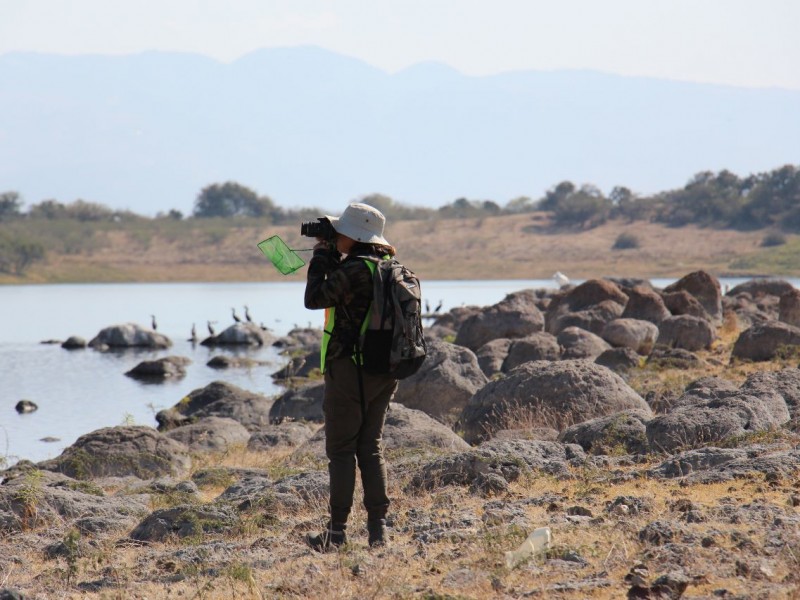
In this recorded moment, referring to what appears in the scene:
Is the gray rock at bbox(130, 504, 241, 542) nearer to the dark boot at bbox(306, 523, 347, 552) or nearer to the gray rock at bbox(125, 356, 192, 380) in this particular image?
the dark boot at bbox(306, 523, 347, 552)

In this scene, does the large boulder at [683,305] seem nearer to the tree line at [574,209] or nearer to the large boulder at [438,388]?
the large boulder at [438,388]

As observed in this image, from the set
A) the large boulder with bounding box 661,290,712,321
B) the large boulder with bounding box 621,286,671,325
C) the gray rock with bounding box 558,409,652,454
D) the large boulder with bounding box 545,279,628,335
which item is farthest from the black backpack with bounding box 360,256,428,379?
the large boulder with bounding box 661,290,712,321

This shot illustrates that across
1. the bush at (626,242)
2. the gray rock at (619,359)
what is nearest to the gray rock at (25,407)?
the gray rock at (619,359)

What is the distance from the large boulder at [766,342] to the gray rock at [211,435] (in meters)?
7.46

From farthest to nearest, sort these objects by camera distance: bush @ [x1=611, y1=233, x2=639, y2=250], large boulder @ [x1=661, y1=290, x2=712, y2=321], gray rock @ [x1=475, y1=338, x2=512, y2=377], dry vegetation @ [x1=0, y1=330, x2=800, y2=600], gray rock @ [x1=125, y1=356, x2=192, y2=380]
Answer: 1. bush @ [x1=611, y1=233, x2=639, y2=250]
2. gray rock @ [x1=125, y1=356, x2=192, y2=380]
3. large boulder @ [x1=661, y1=290, x2=712, y2=321]
4. gray rock @ [x1=475, y1=338, x2=512, y2=377]
5. dry vegetation @ [x1=0, y1=330, x2=800, y2=600]

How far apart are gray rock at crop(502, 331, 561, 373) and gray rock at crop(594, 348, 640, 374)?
2.22 feet

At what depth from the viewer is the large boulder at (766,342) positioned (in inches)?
683

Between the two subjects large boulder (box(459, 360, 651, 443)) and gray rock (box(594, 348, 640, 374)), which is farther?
gray rock (box(594, 348, 640, 374))

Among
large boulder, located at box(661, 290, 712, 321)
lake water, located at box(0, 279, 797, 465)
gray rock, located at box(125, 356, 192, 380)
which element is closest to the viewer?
lake water, located at box(0, 279, 797, 465)

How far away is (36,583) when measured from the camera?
22.0 ft

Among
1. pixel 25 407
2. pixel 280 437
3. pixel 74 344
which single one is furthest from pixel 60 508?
pixel 74 344

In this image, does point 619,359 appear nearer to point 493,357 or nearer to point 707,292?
point 493,357

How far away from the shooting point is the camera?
654 centimetres

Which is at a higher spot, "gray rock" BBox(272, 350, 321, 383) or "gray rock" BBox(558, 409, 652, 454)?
"gray rock" BBox(558, 409, 652, 454)
